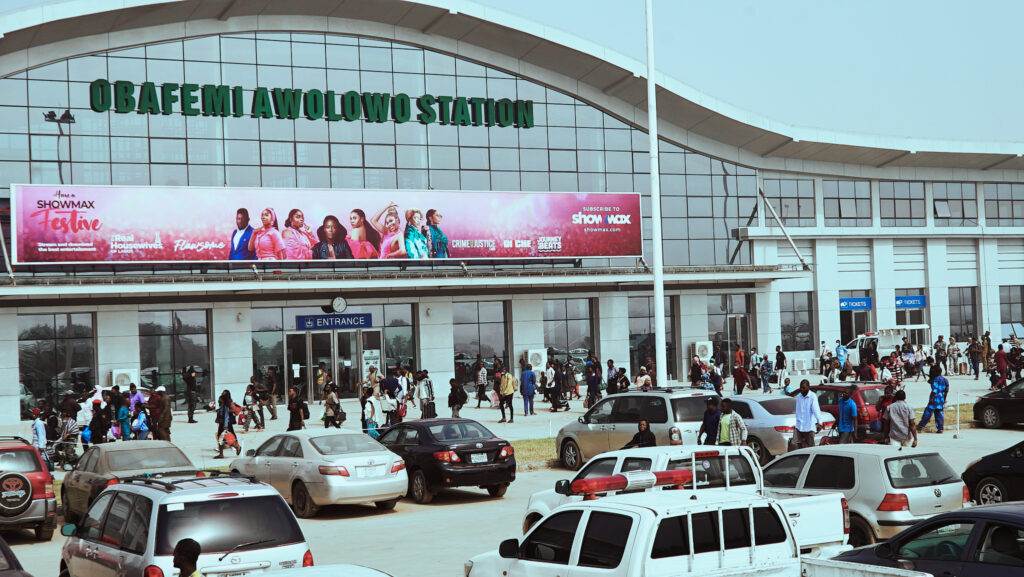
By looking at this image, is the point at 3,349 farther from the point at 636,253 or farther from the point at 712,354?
the point at 712,354

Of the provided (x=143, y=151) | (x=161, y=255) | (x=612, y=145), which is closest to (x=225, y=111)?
(x=143, y=151)

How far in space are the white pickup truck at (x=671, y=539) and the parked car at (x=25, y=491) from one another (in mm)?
10117

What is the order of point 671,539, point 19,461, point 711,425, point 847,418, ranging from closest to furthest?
point 671,539, point 19,461, point 711,425, point 847,418

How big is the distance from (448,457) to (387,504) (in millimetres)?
1338

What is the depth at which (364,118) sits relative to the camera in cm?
4303

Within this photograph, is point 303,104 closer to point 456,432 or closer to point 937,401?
point 456,432

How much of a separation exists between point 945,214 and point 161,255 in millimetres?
37105

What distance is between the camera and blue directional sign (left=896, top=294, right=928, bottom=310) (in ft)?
176

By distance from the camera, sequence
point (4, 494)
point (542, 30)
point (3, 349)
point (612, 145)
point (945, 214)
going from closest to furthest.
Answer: point (4, 494) < point (3, 349) < point (542, 30) < point (612, 145) < point (945, 214)

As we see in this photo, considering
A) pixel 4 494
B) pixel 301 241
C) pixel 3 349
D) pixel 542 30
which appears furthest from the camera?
pixel 542 30

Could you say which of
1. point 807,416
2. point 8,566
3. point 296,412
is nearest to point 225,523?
point 8,566

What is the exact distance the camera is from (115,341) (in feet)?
128

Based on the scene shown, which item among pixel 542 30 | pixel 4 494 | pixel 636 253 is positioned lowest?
pixel 4 494

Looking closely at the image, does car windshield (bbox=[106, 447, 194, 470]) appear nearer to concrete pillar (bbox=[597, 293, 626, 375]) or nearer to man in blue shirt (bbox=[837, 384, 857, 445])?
man in blue shirt (bbox=[837, 384, 857, 445])
